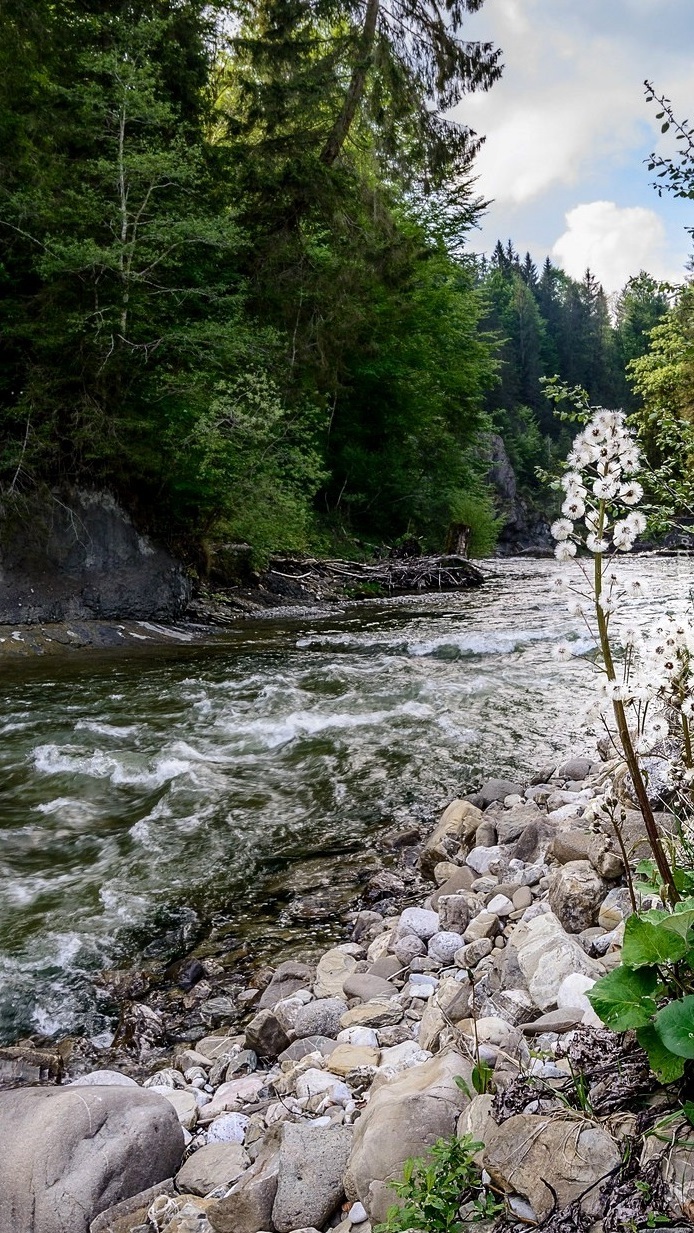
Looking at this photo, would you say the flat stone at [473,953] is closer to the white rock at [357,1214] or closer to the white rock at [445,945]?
the white rock at [445,945]

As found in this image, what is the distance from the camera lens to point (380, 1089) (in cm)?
230

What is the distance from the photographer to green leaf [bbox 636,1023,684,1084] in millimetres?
1664

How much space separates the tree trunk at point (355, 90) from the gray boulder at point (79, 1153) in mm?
19607

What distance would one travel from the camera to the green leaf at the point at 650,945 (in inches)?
68.5


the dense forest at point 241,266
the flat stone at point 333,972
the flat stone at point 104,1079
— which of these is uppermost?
the dense forest at point 241,266

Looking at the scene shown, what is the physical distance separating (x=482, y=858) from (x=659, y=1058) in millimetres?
2757

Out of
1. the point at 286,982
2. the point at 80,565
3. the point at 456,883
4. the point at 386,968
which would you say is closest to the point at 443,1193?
the point at 386,968

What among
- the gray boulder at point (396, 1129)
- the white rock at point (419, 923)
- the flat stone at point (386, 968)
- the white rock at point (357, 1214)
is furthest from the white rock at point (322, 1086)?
the white rock at point (419, 923)

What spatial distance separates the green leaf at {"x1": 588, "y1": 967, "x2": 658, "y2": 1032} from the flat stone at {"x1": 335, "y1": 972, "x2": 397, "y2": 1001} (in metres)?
1.72

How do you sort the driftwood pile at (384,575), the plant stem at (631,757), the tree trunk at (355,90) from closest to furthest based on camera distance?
1. the plant stem at (631,757)
2. the tree trunk at (355,90)
3. the driftwood pile at (384,575)

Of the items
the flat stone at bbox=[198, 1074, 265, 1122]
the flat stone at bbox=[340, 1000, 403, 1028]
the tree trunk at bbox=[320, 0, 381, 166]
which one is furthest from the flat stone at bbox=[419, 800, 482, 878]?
the tree trunk at bbox=[320, 0, 381, 166]

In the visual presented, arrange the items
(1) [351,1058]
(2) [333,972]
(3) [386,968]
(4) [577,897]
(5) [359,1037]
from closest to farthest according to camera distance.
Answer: (1) [351,1058] → (5) [359,1037] → (4) [577,897] → (3) [386,968] → (2) [333,972]

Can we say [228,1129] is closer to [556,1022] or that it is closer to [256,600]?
[556,1022]

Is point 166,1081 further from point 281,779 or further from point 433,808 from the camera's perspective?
point 281,779
